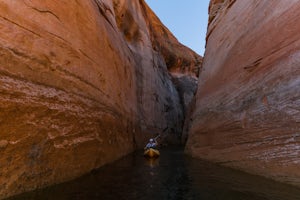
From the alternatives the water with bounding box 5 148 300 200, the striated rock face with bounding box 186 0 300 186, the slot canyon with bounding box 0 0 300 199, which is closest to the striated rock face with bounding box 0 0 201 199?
the slot canyon with bounding box 0 0 300 199

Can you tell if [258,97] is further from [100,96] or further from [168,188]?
[100,96]

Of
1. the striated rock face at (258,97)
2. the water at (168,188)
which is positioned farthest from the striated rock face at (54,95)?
the striated rock face at (258,97)

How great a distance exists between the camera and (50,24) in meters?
4.80

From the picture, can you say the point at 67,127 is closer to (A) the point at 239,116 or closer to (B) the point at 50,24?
(B) the point at 50,24

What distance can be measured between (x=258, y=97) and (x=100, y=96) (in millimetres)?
4790

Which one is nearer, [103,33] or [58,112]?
[58,112]

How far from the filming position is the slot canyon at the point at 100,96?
3742mm

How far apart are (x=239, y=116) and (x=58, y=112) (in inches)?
205

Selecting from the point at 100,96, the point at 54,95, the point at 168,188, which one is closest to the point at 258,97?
the point at 168,188

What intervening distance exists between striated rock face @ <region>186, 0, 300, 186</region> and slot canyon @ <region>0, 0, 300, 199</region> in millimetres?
Answer: 28

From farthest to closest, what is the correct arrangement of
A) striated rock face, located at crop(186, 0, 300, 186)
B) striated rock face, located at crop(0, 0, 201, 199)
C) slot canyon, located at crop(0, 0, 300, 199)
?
1. striated rock face, located at crop(186, 0, 300, 186)
2. slot canyon, located at crop(0, 0, 300, 199)
3. striated rock face, located at crop(0, 0, 201, 199)

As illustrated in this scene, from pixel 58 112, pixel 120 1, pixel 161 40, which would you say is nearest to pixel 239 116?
pixel 58 112

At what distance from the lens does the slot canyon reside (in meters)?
3.74

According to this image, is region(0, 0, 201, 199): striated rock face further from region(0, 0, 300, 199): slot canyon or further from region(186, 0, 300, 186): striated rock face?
region(186, 0, 300, 186): striated rock face
